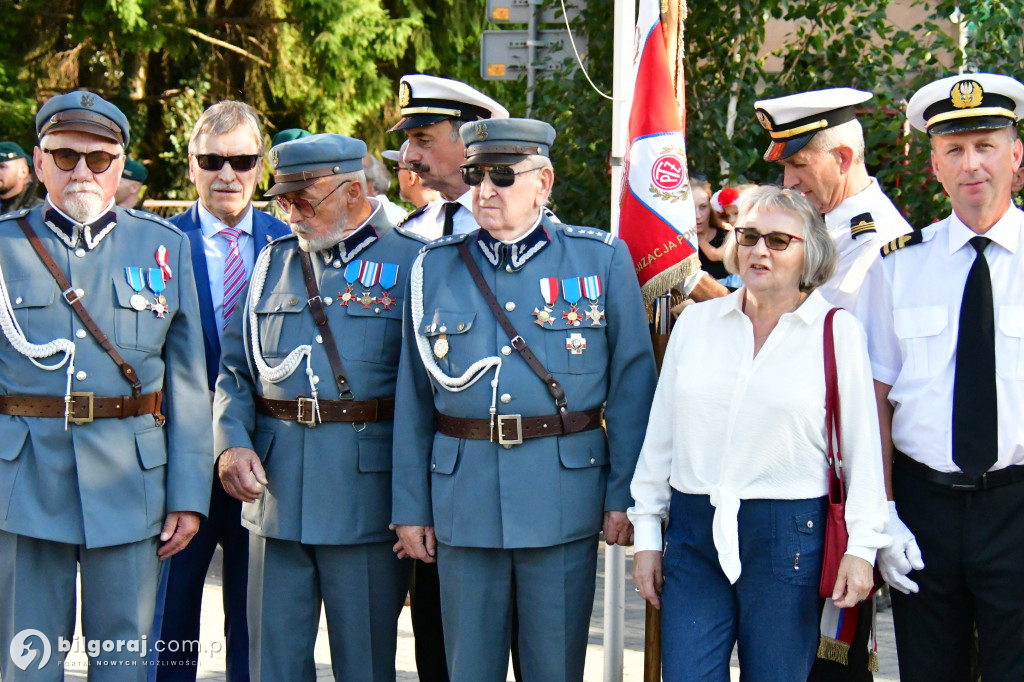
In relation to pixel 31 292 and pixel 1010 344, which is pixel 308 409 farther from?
pixel 1010 344

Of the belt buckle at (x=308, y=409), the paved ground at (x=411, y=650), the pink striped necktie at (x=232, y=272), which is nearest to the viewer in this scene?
the belt buckle at (x=308, y=409)

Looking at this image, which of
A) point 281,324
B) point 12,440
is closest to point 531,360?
point 281,324

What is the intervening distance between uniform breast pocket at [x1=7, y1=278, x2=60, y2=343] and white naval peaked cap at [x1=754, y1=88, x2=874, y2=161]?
2.39 meters

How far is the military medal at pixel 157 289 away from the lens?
4.10 meters

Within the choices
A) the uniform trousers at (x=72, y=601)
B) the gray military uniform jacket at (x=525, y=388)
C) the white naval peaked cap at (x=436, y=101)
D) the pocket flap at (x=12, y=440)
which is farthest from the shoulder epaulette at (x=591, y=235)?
the pocket flap at (x=12, y=440)

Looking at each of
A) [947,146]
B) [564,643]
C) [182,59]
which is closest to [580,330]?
[564,643]

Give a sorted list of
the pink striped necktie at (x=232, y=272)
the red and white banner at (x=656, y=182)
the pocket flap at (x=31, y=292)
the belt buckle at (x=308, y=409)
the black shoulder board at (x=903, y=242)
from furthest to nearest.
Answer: the pink striped necktie at (x=232, y=272)
the red and white banner at (x=656, y=182)
the belt buckle at (x=308, y=409)
the pocket flap at (x=31, y=292)
the black shoulder board at (x=903, y=242)

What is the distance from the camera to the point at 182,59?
1335 centimetres

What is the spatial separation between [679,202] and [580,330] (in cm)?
89

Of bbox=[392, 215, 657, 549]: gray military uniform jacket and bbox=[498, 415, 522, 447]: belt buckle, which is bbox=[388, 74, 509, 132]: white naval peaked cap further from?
bbox=[498, 415, 522, 447]: belt buckle

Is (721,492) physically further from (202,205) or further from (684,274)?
(202,205)

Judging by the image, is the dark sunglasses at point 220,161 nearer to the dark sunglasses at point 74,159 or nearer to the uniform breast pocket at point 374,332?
the dark sunglasses at point 74,159

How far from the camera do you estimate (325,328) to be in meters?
4.18

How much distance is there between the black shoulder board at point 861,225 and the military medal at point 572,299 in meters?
0.93
